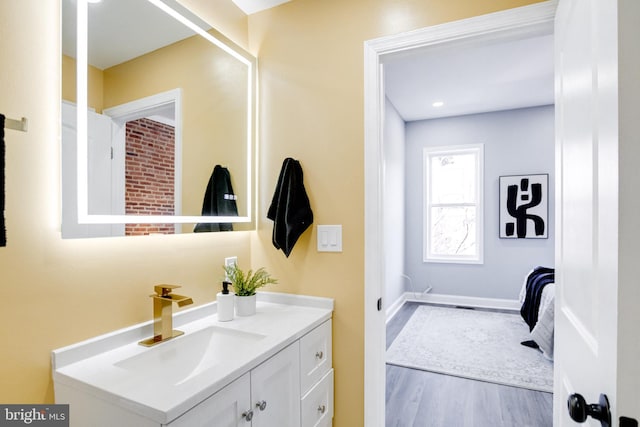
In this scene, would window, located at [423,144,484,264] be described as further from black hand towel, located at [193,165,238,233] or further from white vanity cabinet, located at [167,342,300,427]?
white vanity cabinet, located at [167,342,300,427]

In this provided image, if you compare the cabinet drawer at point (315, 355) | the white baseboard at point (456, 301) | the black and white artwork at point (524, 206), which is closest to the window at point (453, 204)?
the black and white artwork at point (524, 206)

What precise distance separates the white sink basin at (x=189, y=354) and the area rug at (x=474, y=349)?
204cm

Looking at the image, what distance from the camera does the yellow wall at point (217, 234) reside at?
3.14ft

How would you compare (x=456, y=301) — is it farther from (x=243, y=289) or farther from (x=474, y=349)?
(x=243, y=289)

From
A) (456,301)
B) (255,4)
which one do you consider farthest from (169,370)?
(456,301)

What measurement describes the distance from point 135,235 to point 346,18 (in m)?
1.38

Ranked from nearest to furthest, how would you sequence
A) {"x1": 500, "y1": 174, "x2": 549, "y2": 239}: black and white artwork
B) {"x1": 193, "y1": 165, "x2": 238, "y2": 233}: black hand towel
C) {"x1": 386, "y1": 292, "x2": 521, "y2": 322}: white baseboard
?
{"x1": 193, "y1": 165, "x2": 238, "y2": 233}: black hand towel, {"x1": 500, "y1": 174, "x2": 549, "y2": 239}: black and white artwork, {"x1": 386, "y1": 292, "x2": 521, "y2": 322}: white baseboard

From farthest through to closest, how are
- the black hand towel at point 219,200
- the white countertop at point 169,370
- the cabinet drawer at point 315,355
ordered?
the black hand towel at point 219,200 → the cabinet drawer at point 315,355 → the white countertop at point 169,370

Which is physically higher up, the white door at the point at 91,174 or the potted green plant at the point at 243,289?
the white door at the point at 91,174

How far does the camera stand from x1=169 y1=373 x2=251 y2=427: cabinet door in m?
0.86

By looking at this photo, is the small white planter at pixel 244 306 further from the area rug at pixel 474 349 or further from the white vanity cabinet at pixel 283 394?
the area rug at pixel 474 349

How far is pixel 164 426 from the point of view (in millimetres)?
792

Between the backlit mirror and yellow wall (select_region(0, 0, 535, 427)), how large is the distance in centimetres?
5

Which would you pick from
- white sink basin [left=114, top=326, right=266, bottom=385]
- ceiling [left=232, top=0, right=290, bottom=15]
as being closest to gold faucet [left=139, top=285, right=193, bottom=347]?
white sink basin [left=114, top=326, right=266, bottom=385]
